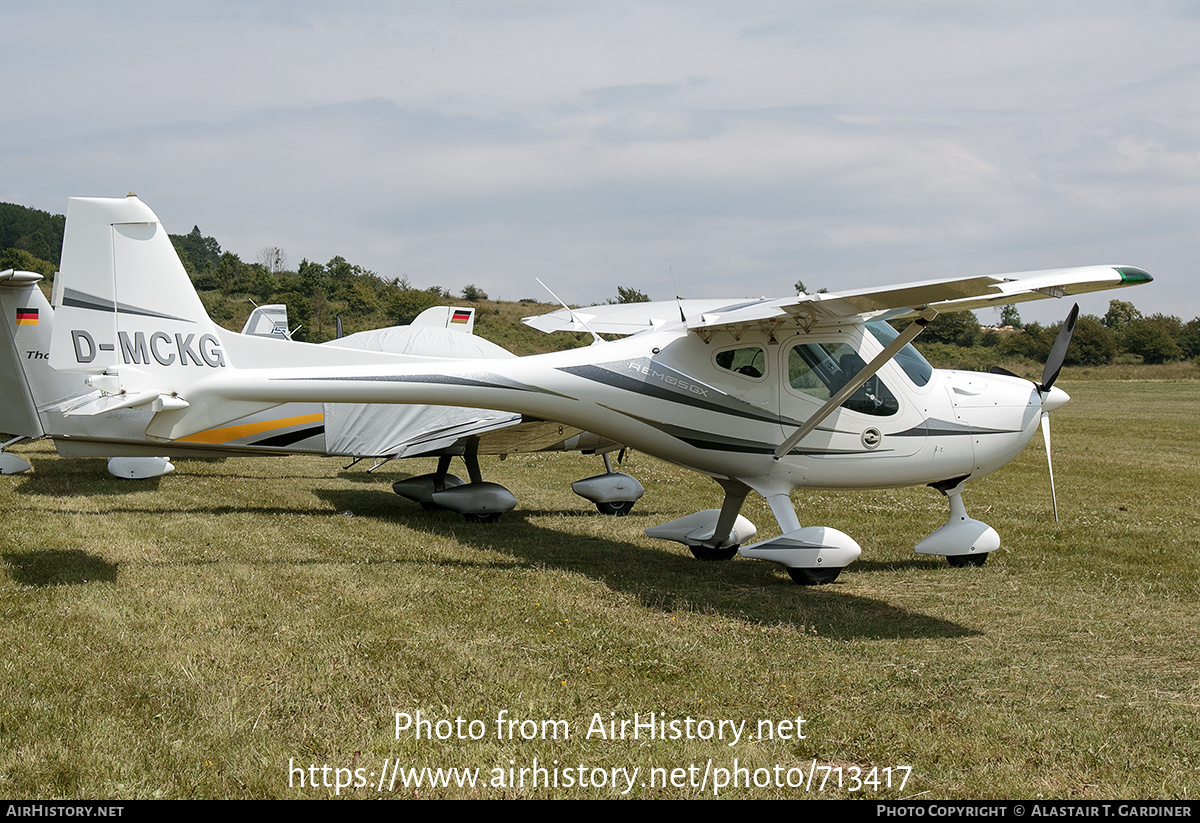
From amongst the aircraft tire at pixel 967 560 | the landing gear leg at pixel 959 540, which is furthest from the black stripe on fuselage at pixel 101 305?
the aircraft tire at pixel 967 560

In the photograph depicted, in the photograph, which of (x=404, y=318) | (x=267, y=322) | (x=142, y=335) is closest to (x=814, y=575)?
(x=142, y=335)

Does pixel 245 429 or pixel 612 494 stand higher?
pixel 245 429

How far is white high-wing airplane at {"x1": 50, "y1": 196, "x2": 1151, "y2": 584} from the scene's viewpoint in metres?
7.28

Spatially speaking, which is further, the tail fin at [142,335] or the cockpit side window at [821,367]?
the cockpit side window at [821,367]

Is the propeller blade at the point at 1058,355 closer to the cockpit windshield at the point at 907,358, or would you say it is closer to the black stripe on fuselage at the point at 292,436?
the cockpit windshield at the point at 907,358

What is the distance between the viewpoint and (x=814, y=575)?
25.3 feet

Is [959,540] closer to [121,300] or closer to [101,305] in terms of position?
[121,300]

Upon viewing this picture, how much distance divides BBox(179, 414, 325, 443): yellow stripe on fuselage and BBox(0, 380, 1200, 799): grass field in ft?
4.13

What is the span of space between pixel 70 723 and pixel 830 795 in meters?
3.49

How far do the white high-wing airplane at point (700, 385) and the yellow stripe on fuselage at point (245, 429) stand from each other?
12.4ft

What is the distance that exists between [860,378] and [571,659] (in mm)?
3647

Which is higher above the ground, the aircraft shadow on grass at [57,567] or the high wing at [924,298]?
the high wing at [924,298]

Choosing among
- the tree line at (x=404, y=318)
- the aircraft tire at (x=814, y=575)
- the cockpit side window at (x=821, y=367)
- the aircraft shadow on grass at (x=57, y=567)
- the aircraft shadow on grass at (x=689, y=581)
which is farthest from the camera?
the tree line at (x=404, y=318)

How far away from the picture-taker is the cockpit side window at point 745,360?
8.06m
